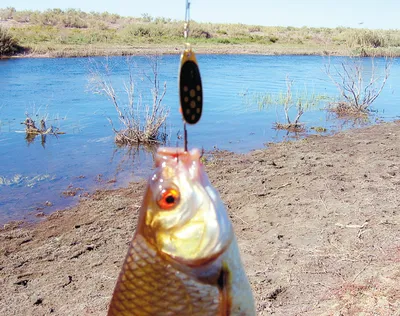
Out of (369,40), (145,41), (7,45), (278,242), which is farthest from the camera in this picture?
(369,40)

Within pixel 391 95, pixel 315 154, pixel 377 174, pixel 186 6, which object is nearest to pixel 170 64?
pixel 391 95

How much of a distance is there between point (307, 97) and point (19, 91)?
12711 millimetres

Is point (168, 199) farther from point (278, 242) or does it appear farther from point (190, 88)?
point (278, 242)

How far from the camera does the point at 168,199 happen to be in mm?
1359

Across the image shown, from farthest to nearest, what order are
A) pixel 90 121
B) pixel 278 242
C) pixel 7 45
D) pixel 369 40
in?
1. pixel 369 40
2. pixel 7 45
3. pixel 90 121
4. pixel 278 242


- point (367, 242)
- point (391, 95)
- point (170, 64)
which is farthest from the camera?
point (170, 64)

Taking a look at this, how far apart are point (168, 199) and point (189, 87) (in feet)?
1.30

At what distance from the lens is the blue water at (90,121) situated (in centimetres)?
1034

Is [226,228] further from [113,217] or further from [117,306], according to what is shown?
[113,217]

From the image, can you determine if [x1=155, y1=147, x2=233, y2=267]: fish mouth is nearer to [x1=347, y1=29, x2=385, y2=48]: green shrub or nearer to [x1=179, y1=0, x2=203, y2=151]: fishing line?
[x1=179, y1=0, x2=203, y2=151]: fishing line

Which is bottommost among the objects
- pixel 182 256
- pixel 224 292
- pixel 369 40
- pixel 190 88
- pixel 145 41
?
pixel 224 292

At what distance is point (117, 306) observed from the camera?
4.45 feet

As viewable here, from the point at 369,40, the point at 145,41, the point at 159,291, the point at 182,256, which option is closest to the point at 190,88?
the point at 182,256

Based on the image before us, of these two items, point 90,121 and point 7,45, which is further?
point 7,45
